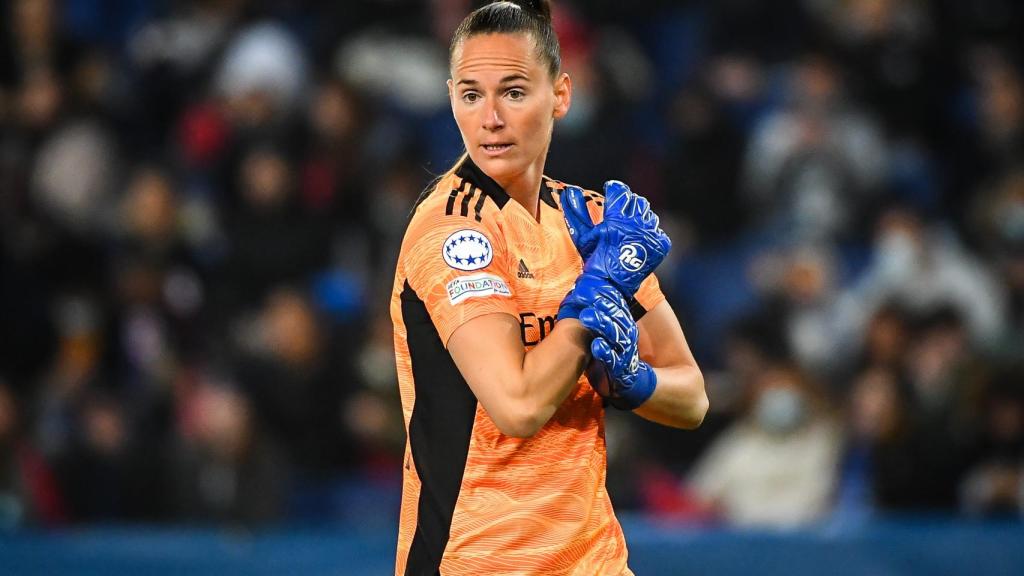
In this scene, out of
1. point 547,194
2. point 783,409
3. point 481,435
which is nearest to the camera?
point 481,435

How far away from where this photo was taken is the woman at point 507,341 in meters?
2.82

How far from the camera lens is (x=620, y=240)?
2945 mm

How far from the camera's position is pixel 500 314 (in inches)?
111

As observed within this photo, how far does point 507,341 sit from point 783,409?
4337mm

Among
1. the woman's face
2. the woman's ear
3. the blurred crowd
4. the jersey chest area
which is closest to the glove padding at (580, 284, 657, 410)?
the jersey chest area

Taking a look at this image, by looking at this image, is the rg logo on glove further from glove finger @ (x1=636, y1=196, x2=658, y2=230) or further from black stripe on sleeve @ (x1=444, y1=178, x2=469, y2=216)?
black stripe on sleeve @ (x1=444, y1=178, x2=469, y2=216)

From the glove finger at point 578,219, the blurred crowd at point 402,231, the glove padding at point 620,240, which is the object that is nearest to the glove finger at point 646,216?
the glove padding at point 620,240

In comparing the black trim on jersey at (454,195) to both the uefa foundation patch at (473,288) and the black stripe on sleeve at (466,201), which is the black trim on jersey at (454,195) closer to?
the black stripe on sleeve at (466,201)

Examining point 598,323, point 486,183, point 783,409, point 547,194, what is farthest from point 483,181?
point 783,409

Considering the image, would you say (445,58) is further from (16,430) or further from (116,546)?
(116,546)

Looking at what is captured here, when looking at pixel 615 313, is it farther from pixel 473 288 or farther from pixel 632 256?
pixel 473 288

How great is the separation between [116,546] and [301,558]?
80 centimetres

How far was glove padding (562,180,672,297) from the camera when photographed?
9.57 feet

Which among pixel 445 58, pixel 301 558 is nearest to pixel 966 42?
pixel 445 58
